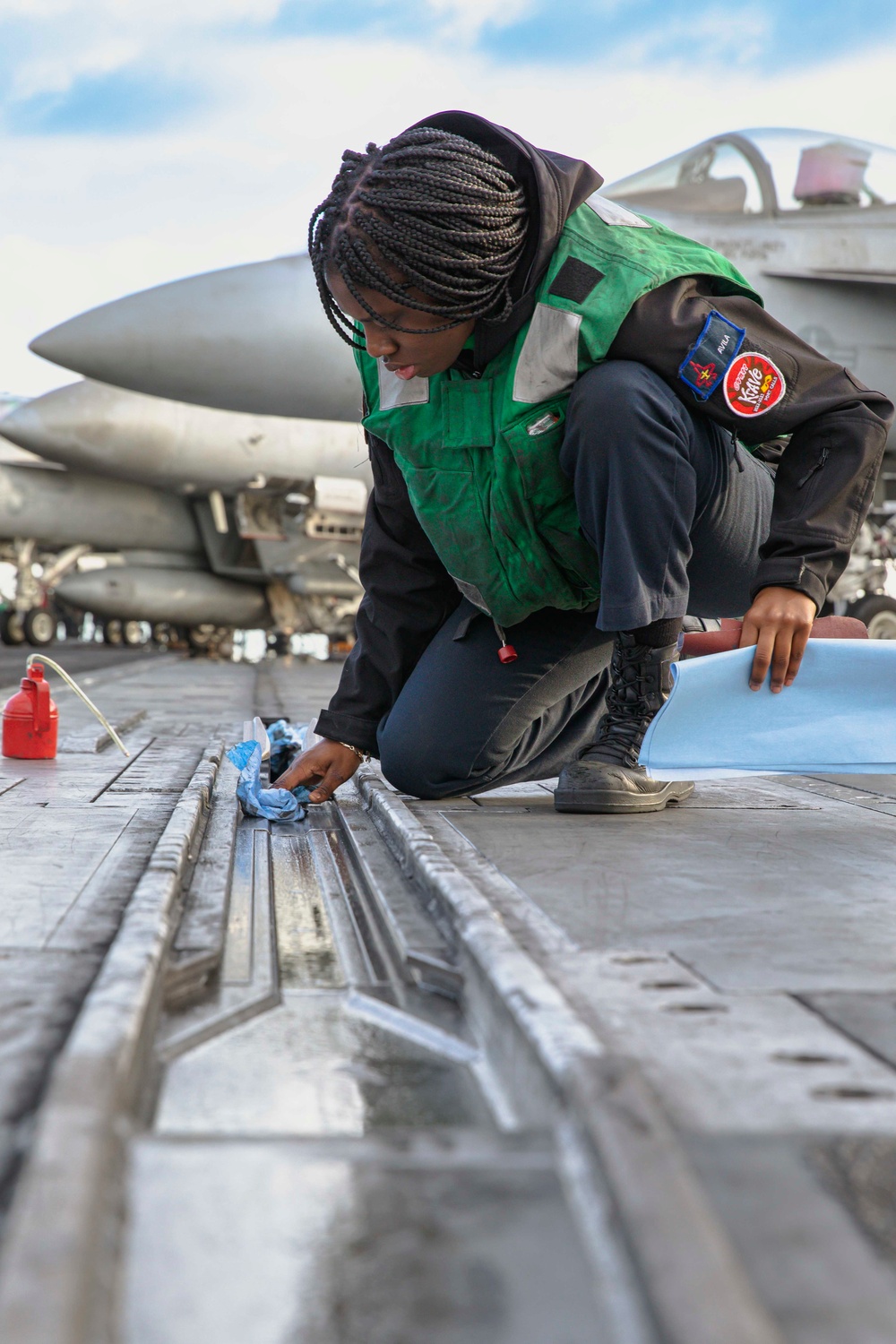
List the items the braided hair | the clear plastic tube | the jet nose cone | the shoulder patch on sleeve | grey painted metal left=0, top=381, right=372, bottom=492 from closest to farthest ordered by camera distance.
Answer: the braided hair
the shoulder patch on sleeve
the clear plastic tube
the jet nose cone
grey painted metal left=0, top=381, right=372, bottom=492

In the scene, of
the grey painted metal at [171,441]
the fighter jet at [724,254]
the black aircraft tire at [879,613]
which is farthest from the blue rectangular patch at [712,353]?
the grey painted metal at [171,441]

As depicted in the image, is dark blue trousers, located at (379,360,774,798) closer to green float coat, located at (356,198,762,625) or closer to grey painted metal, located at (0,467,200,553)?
green float coat, located at (356,198,762,625)

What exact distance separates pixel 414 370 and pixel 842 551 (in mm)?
659

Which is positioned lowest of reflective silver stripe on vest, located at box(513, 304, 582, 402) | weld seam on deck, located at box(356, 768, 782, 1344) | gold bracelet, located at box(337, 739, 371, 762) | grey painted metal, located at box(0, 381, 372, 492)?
gold bracelet, located at box(337, 739, 371, 762)

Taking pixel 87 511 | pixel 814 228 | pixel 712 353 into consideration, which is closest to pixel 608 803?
pixel 712 353

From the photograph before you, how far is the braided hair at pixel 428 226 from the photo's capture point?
58.5 inches

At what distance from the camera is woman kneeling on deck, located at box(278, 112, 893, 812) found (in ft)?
5.03

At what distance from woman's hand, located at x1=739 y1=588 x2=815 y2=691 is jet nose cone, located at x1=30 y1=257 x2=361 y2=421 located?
19.3ft

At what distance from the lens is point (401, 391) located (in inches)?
69.2

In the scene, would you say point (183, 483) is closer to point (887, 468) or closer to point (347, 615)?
point (347, 615)

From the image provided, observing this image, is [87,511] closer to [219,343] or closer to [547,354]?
[219,343]

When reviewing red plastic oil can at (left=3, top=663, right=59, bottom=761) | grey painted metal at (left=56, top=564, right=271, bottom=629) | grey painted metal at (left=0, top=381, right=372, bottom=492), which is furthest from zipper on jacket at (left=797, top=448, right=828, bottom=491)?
grey painted metal at (left=56, top=564, right=271, bottom=629)

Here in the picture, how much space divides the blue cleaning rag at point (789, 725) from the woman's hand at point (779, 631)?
0.08ft

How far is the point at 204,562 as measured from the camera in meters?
12.8
